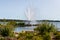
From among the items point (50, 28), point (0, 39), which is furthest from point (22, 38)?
point (50, 28)

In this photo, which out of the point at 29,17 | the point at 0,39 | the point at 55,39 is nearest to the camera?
the point at 0,39

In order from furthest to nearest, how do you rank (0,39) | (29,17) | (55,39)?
(29,17), (55,39), (0,39)

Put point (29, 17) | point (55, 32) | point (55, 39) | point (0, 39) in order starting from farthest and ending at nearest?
point (29, 17) → point (55, 32) → point (55, 39) → point (0, 39)

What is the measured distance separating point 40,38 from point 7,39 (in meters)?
1.09

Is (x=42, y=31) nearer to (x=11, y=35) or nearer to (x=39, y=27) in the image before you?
(x=39, y=27)

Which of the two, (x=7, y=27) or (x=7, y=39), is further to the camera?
(x=7, y=27)

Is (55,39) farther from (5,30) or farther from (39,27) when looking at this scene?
(5,30)

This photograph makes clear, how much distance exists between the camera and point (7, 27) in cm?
859

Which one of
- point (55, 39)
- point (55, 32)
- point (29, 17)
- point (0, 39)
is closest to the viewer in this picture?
point (0, 39)

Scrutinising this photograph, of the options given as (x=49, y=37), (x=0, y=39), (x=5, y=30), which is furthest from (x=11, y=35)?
(x=49, y=37)

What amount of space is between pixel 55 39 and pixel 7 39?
1769 millimetres

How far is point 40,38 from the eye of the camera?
25.1ft

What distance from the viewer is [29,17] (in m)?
18.2

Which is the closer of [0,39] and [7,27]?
[0,39]
